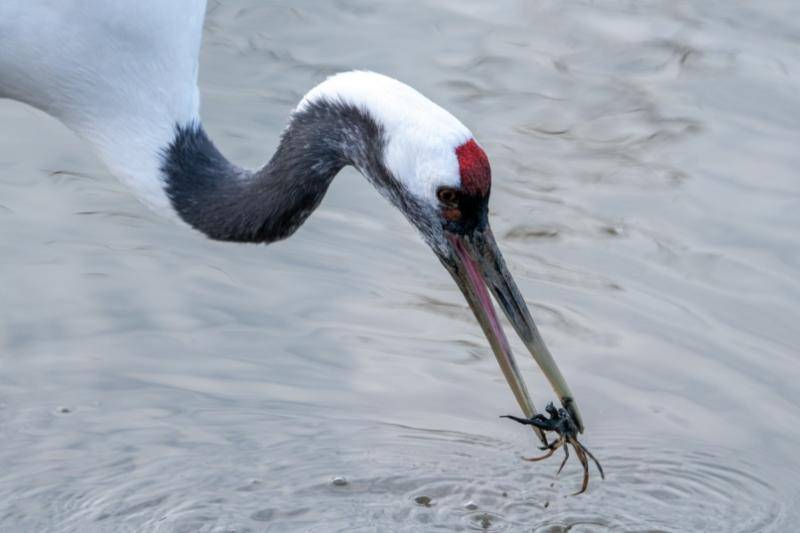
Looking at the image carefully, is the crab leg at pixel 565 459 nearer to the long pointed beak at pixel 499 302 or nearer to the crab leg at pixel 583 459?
the crab leg at pixel 583 459

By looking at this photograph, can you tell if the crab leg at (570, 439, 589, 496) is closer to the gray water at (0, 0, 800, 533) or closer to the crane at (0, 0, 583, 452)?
the crane at (0, 0, 583, 452)

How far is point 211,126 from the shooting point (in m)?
7.26

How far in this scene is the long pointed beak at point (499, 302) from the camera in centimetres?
484

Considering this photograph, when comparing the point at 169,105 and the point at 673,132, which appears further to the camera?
the point at 673,132

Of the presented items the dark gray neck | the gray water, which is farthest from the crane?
the gray water

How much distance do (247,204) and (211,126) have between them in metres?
2.26

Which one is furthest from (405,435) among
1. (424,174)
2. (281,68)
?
(281,68)

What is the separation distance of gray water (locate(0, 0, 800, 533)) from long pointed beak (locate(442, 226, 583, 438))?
0.57 meters

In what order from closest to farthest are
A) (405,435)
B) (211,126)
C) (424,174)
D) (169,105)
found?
(424,174), (169,105), (405,435), (211,126)

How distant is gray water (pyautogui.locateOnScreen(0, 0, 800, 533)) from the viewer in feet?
17.8

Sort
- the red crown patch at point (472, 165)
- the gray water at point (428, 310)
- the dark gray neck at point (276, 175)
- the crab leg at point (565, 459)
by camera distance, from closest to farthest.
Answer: the red crown patch at point (472, 165) → the dark gray neck at point (276, 175) → the crab leg at point (565, 459) → the gray water at point (428, 310)

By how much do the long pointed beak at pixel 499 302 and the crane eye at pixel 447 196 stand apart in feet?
0.42

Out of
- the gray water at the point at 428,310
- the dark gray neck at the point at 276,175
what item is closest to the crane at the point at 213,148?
the dark gray neck at the point at 276,175

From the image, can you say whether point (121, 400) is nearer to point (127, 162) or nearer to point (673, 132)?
point (127, 162)
